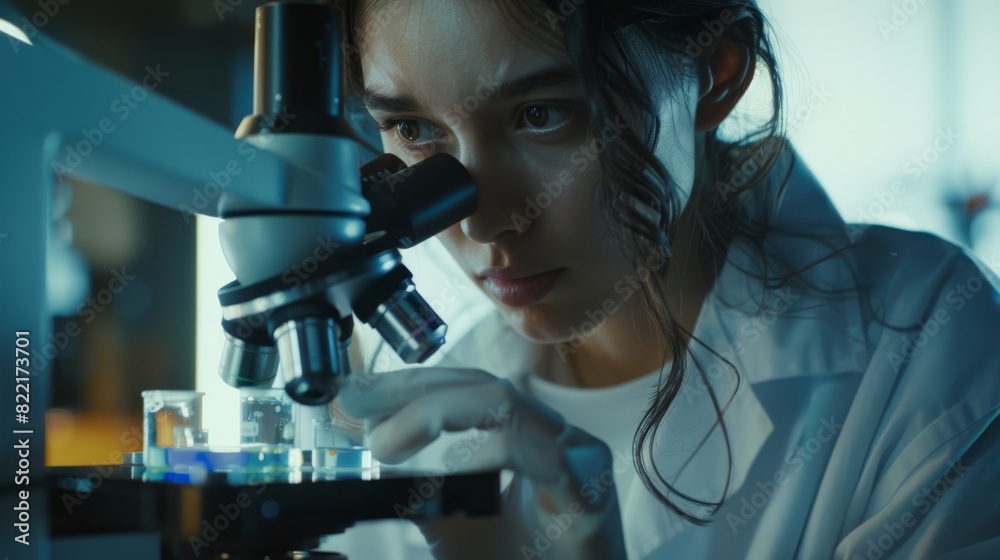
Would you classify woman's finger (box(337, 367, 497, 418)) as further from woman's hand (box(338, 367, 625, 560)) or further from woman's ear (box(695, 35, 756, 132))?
woman's ear (box(695, 35, 756, 132))

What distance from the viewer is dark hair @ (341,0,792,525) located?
86cm

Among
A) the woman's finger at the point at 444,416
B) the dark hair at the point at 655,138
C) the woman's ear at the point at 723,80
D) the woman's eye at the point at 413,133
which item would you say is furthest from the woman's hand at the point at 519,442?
the woman's ear at the point at 723,80

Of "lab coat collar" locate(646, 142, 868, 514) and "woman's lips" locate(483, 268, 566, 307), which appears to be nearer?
"woman's lips" locate(483, 268, 566, 307)

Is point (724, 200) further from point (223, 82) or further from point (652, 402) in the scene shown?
point (223, 82)

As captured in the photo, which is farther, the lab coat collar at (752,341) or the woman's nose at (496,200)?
the lab coat collar at (752,341)

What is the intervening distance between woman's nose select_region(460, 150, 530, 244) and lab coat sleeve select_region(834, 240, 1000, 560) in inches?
18.2

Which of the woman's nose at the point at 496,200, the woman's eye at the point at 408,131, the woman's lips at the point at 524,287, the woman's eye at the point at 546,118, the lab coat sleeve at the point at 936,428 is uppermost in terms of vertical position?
the woman's eye at the point at 408,131

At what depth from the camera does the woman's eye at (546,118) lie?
90 centimetres

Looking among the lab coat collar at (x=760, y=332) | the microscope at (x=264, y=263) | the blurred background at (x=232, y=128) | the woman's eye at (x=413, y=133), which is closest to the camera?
the microscope at (x=264, y=263)

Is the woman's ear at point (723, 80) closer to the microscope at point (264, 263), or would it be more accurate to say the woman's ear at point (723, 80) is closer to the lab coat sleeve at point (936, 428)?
the lab coat sleeve at point (936, 428)

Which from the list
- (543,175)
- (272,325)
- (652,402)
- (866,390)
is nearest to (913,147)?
(866,390)

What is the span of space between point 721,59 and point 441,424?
504 millimetres

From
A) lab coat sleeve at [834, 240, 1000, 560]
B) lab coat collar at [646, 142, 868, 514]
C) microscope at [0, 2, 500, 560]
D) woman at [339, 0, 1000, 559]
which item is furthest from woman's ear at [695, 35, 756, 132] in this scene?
microscope at [0, 2, 500, 560]

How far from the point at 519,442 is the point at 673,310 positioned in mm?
320
